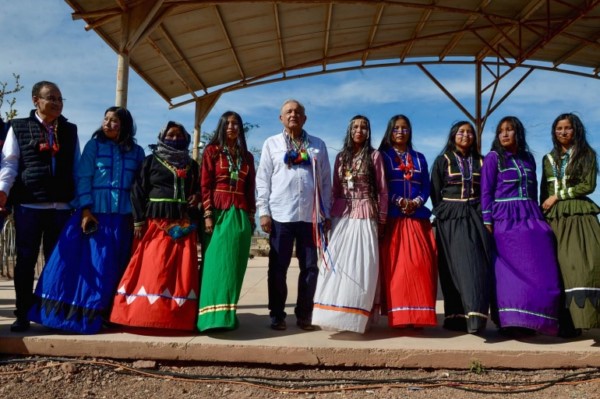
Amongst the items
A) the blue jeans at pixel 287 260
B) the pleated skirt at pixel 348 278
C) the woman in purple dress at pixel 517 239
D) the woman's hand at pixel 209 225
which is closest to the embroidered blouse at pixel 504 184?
the woman in purple dress at pixel 517 239

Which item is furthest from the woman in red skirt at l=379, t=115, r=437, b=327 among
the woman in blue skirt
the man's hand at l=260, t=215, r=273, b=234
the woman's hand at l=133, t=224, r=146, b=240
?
the woman in blue skirt

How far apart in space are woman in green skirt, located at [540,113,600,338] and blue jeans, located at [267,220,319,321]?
1.74m

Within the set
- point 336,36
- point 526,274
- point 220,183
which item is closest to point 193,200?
point 220,183

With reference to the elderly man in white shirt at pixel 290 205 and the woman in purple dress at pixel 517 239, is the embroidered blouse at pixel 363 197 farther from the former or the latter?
the woman in purple dress at pixel 517 239

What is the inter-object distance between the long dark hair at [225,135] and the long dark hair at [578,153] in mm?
2323

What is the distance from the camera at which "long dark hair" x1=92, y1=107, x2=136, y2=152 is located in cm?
383

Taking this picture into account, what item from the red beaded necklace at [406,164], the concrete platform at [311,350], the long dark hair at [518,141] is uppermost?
the long dark hair at [518,141]

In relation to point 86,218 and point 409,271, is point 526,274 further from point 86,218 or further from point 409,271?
point 86,218

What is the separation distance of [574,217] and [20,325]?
393 centimetres

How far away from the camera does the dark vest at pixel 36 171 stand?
3.56 metres

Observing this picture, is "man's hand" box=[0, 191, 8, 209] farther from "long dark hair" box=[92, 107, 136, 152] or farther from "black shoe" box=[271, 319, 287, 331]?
"black shoe" box=[271, 319, 287, 331]

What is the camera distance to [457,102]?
1259 cm

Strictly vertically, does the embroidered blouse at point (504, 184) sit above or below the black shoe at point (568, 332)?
above

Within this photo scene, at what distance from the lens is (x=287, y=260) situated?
3.83 meters
